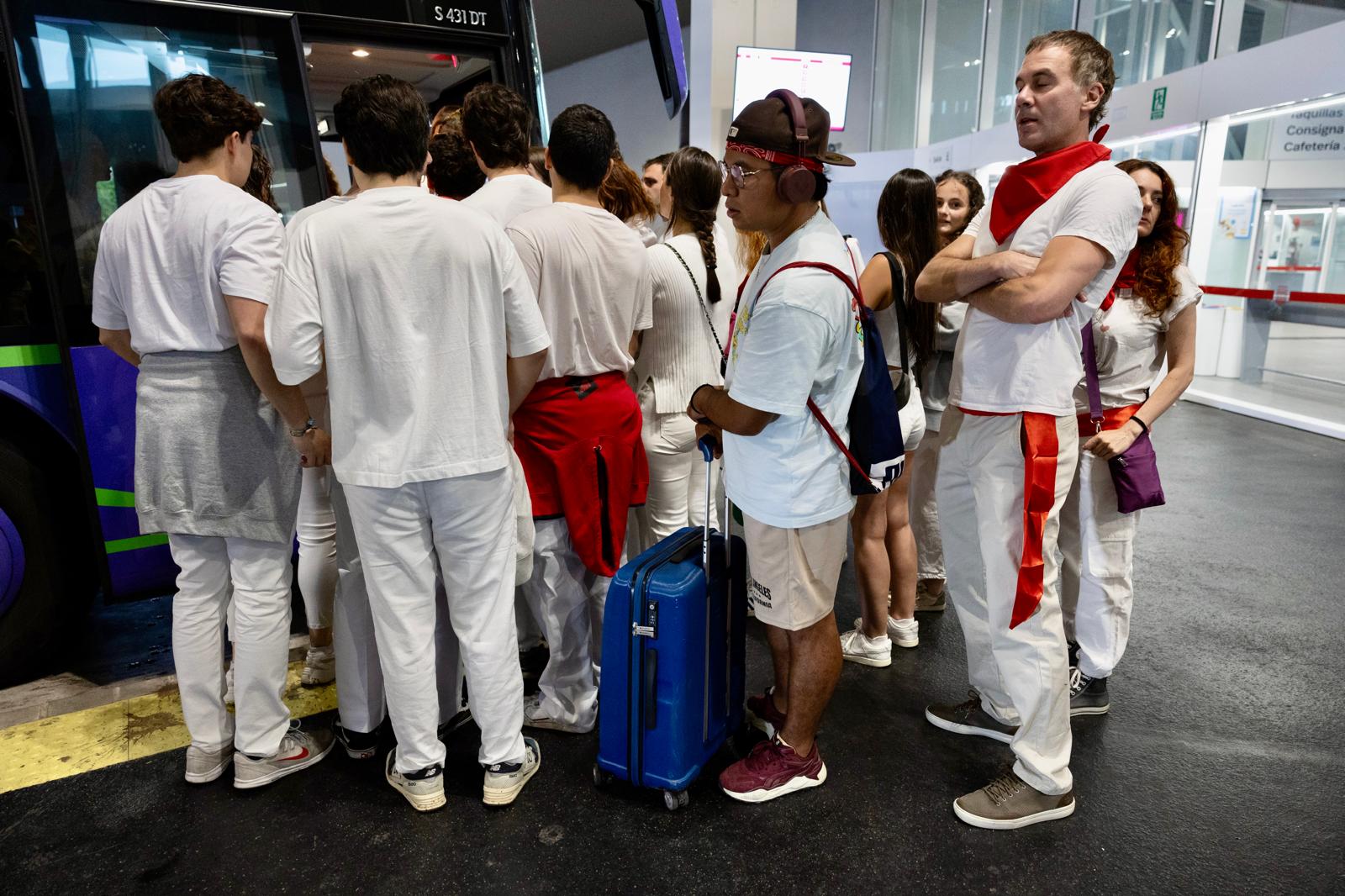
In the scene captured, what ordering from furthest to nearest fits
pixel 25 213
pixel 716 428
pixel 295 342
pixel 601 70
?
pixel 601 70 < pixel 25 213 < pixel 716 428 < pixel 295 342

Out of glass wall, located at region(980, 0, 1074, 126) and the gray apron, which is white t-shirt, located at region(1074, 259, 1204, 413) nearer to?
the gray apron

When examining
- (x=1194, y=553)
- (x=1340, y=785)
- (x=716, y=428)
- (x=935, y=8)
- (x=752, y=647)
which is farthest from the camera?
(x=935, y=8)

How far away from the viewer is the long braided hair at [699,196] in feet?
9.70

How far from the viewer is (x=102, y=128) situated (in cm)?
290

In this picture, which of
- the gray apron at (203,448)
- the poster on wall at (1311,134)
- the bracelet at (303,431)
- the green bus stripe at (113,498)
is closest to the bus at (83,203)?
the green bus stripe at (113,498)

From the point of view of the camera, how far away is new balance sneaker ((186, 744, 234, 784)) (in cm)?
248

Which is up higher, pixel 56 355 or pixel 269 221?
pixel 269 221

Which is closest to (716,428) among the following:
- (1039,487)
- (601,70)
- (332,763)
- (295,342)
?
(1039,487)

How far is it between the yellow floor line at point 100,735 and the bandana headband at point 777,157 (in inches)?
90.0

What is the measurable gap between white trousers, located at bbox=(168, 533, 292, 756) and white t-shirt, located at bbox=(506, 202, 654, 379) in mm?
1002

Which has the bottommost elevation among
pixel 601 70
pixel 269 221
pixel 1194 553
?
pixel 1194 553

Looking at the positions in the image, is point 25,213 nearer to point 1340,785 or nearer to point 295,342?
point 295,342

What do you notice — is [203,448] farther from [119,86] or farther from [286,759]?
[119,86]

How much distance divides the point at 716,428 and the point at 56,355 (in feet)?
7.61
